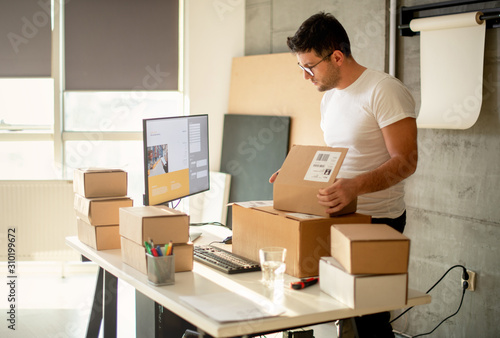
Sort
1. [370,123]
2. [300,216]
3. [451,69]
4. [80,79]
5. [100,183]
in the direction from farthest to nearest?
[80,79] < [451,69] < [100,183] < [370,123] < [300,216]

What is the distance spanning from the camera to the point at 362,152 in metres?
2.36

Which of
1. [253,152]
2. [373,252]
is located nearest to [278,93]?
[253,152]

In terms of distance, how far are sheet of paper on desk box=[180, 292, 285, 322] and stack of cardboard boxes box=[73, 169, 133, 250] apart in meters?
0.79

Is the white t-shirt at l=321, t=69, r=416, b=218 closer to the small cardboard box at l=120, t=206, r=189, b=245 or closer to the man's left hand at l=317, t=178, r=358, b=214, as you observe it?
the man's left hand at l=317, t=178, r=358, b=214

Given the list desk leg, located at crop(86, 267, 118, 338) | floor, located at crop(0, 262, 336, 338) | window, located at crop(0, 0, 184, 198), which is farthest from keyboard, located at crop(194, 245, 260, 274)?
window, located at crop(0, 0, 184, 198)

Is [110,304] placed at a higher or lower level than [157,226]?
lower

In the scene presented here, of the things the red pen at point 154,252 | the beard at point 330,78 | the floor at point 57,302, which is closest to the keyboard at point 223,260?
the red pen at point 154,252

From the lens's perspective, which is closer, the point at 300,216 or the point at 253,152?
the point at 300,216

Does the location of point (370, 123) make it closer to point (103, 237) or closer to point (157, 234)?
point (157, 234)

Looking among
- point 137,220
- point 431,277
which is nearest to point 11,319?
point 137,220

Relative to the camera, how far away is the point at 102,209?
2455 millimetres

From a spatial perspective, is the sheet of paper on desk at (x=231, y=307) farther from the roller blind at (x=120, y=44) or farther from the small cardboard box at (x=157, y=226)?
the roller blind at (x=120, y=44)

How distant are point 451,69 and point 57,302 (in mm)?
3000

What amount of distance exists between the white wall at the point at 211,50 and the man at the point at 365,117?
7.67 ft
